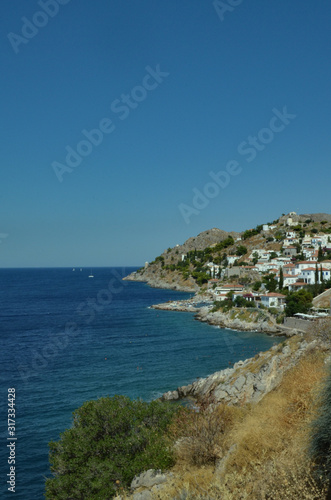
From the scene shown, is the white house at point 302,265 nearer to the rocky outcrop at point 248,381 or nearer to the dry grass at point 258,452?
the rocky outcrop at point 248,381

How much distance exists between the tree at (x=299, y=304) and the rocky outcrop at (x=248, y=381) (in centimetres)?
2204

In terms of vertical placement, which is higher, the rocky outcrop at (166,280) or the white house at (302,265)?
the white house at (302,265)

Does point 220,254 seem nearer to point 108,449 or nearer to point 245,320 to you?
point 245,320

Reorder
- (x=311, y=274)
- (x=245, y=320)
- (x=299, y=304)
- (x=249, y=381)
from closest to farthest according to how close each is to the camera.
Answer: (x=249, y=381) → (x=299, y=304) → (x=245, y=320) → (x=311, y=274)

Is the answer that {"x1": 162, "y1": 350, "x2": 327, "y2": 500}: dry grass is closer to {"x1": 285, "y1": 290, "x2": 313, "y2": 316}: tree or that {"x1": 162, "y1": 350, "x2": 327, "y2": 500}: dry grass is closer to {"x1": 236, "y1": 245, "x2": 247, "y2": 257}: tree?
{"x1": 285, "y1": 290, "x2": 313, "y2": 316}: tree

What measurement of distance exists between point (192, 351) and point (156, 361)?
17.3ft

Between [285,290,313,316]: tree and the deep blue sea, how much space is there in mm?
5409

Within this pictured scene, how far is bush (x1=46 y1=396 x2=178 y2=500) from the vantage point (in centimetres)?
1082

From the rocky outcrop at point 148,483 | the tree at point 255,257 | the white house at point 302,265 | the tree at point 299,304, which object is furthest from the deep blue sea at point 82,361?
the tree at point 255,257

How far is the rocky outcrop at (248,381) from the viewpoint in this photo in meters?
19.2

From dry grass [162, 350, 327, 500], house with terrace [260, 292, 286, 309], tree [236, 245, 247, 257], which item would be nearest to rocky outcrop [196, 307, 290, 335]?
house with terrace [260, 292, 286, 309]

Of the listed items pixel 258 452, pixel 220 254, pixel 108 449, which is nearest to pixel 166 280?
pixel 220 254

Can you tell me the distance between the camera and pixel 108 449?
39.5 ft

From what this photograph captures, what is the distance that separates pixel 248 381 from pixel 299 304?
29.4m
